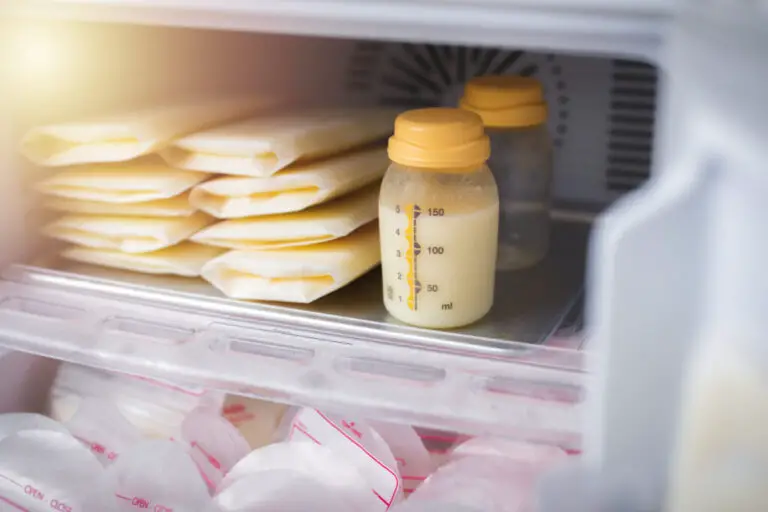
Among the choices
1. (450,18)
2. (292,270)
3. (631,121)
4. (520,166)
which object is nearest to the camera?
(450,18)

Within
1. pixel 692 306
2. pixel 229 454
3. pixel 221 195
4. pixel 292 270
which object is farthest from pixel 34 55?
pixel 692 306

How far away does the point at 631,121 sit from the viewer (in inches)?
41.1

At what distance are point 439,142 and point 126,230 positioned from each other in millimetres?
376

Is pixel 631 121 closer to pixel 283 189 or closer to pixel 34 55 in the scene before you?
pixel 283 189

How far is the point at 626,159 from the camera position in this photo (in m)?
1.06

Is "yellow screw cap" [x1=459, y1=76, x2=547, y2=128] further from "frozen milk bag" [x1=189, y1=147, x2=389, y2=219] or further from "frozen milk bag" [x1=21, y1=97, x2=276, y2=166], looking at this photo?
"frozen milk bag" [x1=21, y1=97, x2=276, y2=166]

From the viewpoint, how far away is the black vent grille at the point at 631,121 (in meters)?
1.03

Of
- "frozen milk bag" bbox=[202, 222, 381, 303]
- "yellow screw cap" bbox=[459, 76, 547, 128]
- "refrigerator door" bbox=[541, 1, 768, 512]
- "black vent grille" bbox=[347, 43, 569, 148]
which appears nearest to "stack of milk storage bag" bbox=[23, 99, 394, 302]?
"frozen milk bag" bbox=[202, 222, 381, 303]

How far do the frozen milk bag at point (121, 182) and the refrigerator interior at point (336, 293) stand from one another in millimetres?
49

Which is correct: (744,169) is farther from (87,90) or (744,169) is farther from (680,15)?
(87,90)

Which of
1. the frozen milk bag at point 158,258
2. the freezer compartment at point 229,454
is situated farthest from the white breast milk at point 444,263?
the frozen milk bag at point 158,258

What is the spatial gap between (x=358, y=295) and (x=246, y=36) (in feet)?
1.43

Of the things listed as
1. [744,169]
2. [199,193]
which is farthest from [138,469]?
[744,169]

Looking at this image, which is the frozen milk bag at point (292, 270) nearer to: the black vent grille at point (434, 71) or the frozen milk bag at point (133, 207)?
the frozen milk bag at point (133, 207)
